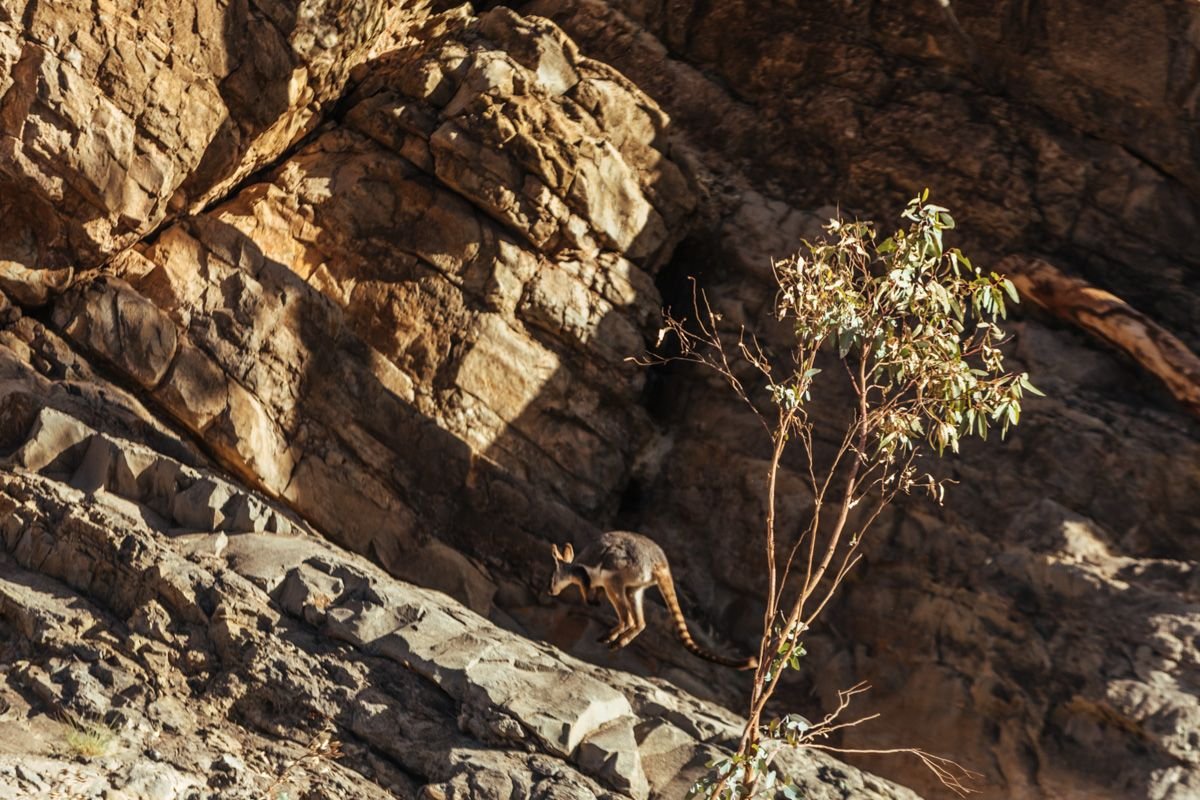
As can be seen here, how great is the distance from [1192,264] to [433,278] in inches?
262

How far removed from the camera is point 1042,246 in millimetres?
11070

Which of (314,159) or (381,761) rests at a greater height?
(314,159)

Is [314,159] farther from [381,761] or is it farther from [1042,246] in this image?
[1042,246]

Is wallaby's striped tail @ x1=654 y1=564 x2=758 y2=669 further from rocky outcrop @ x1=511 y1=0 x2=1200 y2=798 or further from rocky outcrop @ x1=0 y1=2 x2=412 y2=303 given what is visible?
rocky outcrop @ x1=0 y1=2 x2=412 y2=303

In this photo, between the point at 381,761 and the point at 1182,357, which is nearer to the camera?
the point at 381,761

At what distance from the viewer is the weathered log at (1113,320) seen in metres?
9.84

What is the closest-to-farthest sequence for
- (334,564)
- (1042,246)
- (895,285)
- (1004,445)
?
(895,285) < (334,564) < (1004,445) < (1042,246)

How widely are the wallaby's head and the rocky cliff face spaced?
55 centimetres

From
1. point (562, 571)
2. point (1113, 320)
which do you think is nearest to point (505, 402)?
point (562, 571)

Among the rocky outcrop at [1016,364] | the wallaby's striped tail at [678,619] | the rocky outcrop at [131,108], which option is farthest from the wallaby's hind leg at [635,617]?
the rocky outcrop at [131,108]

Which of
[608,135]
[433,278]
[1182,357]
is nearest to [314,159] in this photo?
[433,278]

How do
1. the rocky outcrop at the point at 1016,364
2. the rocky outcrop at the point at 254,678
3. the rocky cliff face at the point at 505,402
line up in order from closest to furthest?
the rocky outcrop at the point at 254,678, the rocky cliff face at the point at 505,402, the rocky outcrop at the point at 1016,364

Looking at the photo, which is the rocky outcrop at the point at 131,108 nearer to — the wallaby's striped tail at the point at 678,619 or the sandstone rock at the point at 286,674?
the sandstone rock at the point at 286,674

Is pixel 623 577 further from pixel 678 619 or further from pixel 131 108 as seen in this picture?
pixel 131 108
